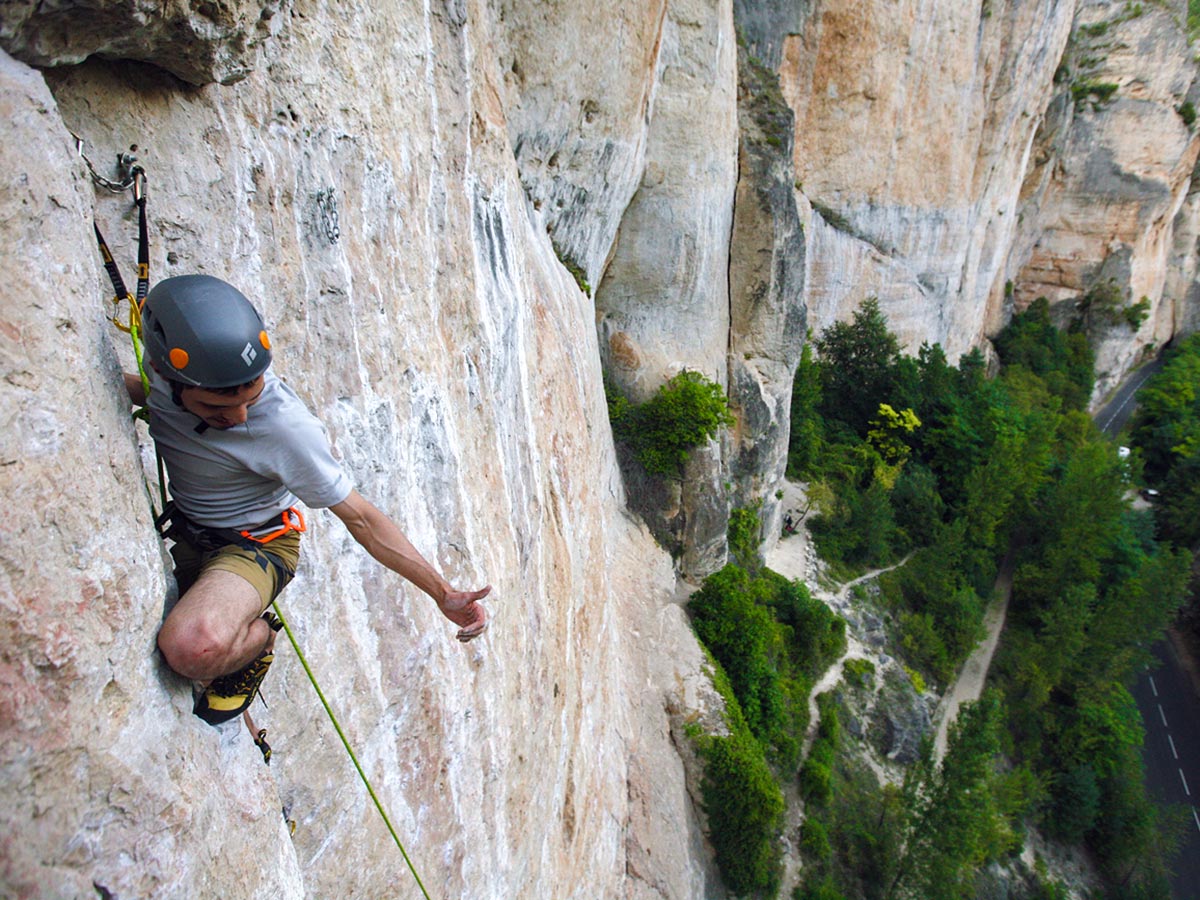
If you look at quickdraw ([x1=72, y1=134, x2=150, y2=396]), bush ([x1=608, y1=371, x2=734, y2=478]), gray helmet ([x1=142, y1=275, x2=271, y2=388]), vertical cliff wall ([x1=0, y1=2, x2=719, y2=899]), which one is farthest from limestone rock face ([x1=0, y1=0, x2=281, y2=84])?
bush ([x1=608, y1=371, x2=734, y2=478])

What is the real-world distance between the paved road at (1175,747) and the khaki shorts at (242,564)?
1083 inches

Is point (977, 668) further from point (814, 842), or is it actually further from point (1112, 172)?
point (1112, 172)

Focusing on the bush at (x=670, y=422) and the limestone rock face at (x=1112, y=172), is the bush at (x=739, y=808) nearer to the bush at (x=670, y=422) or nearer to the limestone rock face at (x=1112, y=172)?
the bush at (x=670, y=422)

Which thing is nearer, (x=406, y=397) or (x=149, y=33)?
(x=149, y=33)

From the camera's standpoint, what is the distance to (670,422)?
48.0 ft

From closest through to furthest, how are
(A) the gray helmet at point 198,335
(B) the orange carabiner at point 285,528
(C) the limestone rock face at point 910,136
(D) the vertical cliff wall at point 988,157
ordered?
(A) the gray helmet at point 198,335
(B) the orange carabiner at point 285,528
(C) the limestone rock face at point 910,136
(D) the vertical cliff wall at point 988,157

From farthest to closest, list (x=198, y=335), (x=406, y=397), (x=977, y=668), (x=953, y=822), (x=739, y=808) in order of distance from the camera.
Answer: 1. (x=977, y=668)
2. (x=953, y=822)
3. (x=739, y=808)
4. (x=406, y=397)
5. (x=198, y=335)

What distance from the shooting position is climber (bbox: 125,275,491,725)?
2314 mm

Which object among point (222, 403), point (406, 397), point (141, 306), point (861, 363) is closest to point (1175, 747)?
point (861, 363)

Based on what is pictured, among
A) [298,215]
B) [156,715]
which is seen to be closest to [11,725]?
[156,715]

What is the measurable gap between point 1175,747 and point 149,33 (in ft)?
107

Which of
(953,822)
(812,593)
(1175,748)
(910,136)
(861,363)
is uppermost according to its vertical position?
(910,136)

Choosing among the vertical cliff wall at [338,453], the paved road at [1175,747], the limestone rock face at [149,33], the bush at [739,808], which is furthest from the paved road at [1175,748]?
the limestone rock face at [149,33]

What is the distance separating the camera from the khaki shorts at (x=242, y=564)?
2553mm
